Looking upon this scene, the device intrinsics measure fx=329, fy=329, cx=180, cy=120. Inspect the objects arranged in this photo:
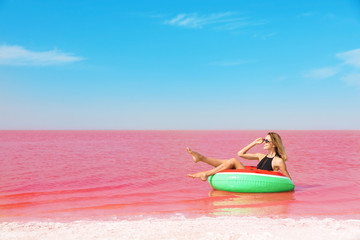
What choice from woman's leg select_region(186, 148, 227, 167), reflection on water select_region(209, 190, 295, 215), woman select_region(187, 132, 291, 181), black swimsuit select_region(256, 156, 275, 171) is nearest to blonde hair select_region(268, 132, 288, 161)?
woman select_region(187, 132, 291, 181)

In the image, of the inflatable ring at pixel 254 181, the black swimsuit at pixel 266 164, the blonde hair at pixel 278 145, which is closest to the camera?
the inflatable ring at pixel 254 181

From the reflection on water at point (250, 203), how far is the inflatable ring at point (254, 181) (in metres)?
0.14

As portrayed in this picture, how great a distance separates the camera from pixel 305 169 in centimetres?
1285

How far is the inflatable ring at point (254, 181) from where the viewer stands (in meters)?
7.98

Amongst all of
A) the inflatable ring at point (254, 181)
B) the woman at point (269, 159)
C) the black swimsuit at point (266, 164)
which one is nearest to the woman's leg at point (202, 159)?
the woman at point (269, 159)

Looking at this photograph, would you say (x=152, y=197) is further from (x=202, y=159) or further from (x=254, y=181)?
(x=254, y=181)

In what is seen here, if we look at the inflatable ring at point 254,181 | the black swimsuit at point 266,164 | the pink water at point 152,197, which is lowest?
the pink water at point 152,197

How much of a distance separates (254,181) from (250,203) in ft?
2.84

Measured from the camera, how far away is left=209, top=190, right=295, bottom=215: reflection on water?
6520mm

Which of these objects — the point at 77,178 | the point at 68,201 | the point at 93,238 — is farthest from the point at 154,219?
the point at 77,178

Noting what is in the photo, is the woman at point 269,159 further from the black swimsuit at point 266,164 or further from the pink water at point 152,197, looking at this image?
the pink water at point 152,197

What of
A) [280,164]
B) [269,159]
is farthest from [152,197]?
[280,164]

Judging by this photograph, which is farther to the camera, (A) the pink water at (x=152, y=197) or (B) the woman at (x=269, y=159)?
(B) the woman at (x=269, y=159)

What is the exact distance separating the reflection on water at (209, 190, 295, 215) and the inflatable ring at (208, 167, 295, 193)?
0.14 m
